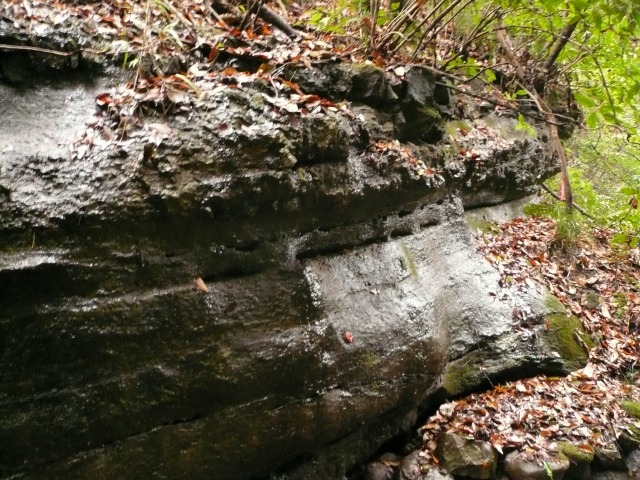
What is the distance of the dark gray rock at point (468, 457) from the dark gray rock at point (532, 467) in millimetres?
161

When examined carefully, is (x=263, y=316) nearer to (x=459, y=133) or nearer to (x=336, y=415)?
(x=336, y=415)

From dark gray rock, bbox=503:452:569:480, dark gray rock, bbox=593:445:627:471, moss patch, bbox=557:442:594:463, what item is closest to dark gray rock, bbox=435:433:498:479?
dark gray rock, bbox=503:452:569:480

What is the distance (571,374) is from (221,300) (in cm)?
499

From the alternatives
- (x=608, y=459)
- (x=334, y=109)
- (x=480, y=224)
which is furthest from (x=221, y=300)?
(x=480, y=224)

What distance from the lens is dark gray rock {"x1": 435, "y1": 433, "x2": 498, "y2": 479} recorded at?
188 inches

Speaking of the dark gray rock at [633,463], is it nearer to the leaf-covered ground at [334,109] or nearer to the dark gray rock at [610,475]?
the dark gray rock at [610,475]

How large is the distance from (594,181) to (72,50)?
47.1 feet

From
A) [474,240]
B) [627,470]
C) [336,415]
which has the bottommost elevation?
[627,470]

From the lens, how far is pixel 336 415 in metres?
4.42

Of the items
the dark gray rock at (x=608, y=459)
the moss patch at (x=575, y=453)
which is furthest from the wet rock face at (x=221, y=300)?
the dark gray rock at (x=608, y=459)

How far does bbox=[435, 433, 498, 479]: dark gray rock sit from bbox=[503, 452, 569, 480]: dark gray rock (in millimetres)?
161

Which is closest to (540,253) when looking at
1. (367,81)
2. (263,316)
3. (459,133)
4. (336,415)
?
(459,133)

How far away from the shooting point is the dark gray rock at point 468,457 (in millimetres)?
4777

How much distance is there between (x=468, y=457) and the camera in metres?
4.82
